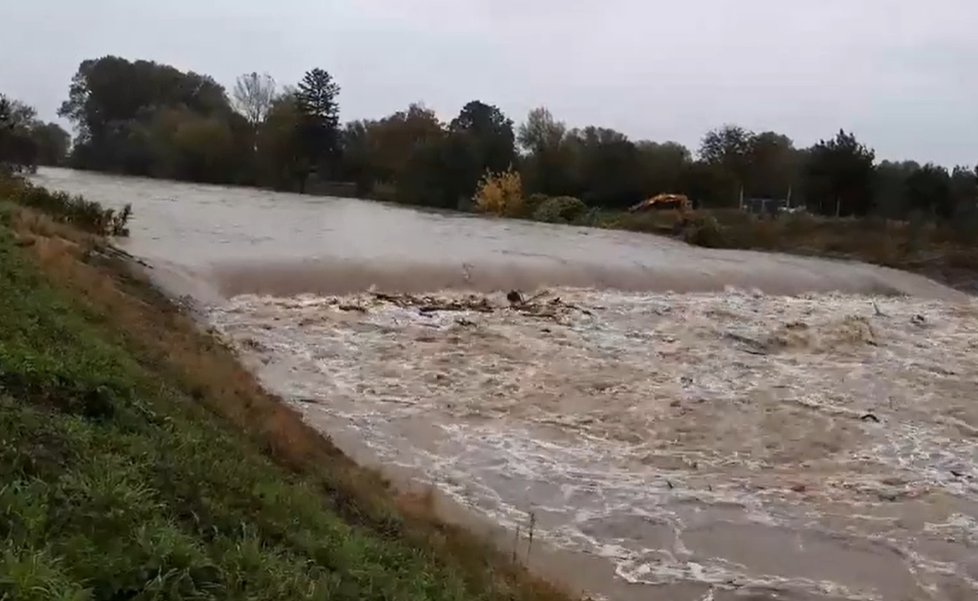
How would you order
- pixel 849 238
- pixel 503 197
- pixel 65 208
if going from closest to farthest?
pixel 65 208 < pixel 849 238 < pixel 503 197

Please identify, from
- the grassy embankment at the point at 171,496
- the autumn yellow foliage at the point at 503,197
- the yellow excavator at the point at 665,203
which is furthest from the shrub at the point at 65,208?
the yellow excavator at the point at 665,203

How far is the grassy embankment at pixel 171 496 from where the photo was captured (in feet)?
14.3

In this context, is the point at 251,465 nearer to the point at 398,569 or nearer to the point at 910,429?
the point at 398,569

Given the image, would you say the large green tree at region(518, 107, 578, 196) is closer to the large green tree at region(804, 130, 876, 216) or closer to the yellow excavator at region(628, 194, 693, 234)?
the yellow excavator at region(628, 194, 693, 234)

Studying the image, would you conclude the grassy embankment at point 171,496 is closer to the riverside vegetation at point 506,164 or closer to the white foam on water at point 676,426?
the white foam on water at point 676,426

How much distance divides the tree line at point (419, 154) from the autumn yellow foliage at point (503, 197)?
302 centimetres

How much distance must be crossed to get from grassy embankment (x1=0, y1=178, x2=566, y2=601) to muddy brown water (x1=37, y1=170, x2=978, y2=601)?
2.27 meters

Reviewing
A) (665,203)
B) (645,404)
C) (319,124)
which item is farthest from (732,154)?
(645,404)

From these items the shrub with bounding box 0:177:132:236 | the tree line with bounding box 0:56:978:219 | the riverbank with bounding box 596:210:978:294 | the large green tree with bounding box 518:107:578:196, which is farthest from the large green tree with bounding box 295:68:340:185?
the shrub with bounding box 0:177:132:236

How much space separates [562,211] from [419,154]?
12598mm

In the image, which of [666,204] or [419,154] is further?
[419,154]

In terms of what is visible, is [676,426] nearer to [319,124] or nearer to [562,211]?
[562,211]

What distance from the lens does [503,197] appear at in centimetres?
6141

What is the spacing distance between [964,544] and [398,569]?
303 inches
